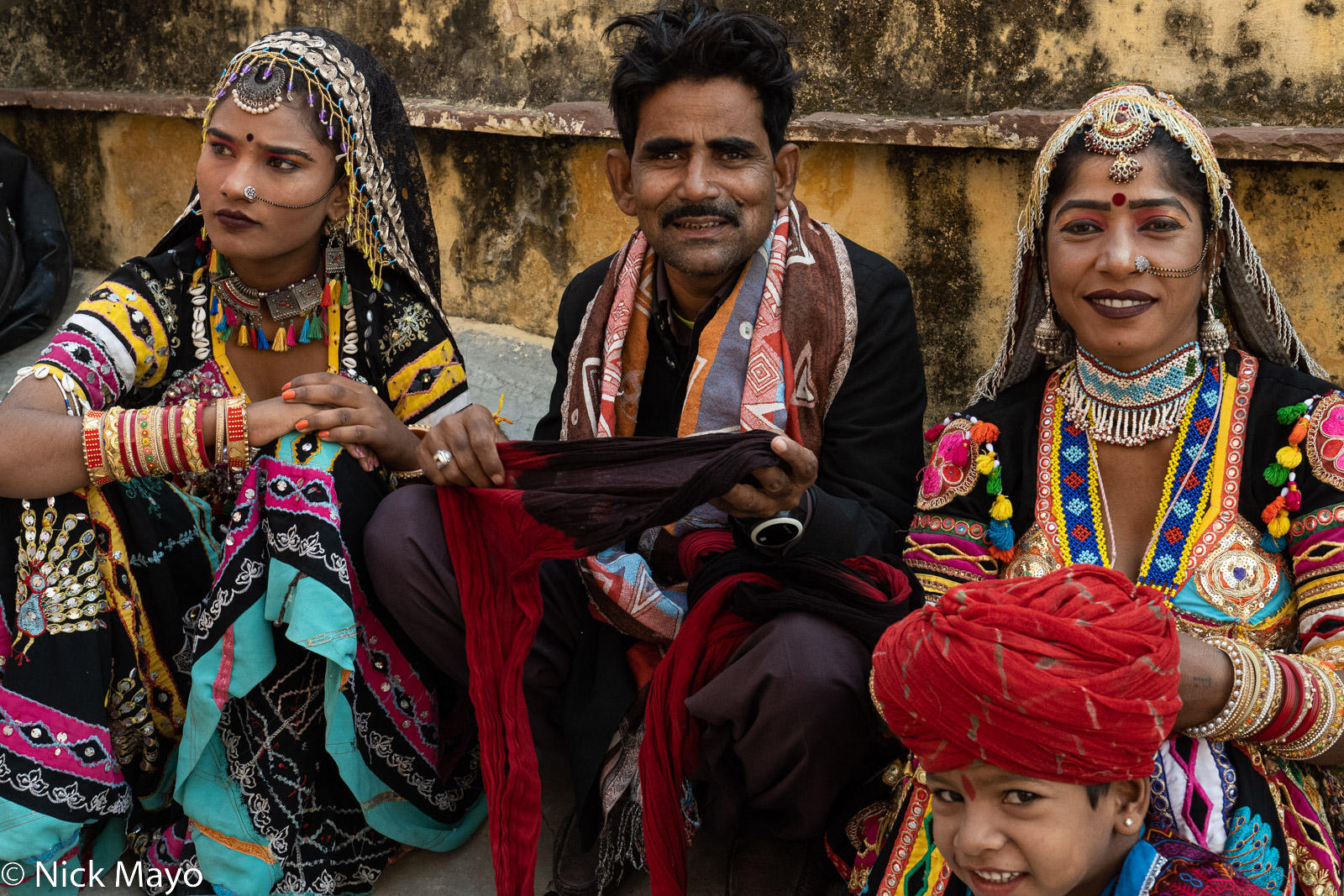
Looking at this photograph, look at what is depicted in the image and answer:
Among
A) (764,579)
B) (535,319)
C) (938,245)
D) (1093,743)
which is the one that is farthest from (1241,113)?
(535,319)

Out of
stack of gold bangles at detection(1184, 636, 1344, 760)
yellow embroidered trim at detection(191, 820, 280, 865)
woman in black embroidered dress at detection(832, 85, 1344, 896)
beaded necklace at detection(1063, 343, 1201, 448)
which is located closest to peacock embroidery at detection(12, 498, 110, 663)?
yellow embroidered trim at detection(191, 820, 280, 865)

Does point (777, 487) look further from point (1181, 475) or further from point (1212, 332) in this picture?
point (1212, 332)

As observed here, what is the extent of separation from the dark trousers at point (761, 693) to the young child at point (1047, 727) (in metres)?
0.34

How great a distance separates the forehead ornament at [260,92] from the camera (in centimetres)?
303

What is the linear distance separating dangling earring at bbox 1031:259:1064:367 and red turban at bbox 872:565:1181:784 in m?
0.81

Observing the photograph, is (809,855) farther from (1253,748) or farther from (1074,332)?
(1074,332)

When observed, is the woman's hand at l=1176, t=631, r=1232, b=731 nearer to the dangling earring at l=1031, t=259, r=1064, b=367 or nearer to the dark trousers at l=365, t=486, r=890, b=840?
the dark trousers at l=365, t=486, r=890, b=840

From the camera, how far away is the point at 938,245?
13.7 ft

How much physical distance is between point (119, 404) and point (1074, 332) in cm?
238

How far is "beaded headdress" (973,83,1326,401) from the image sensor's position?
250cm

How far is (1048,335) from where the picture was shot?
270 cm

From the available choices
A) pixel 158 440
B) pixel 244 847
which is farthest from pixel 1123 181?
pixel 244 847

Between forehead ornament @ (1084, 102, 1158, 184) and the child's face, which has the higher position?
forehead ornament @ (1084, 102, 1158, 184)

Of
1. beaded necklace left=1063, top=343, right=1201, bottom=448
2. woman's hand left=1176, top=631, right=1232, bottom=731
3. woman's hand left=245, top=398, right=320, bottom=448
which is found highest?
beaded necklace left=1063, top=343, right=1201, bottom=448
